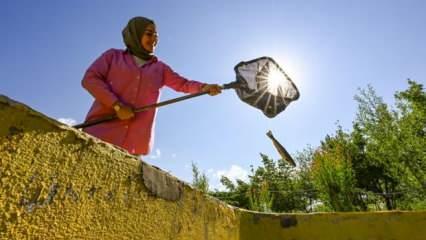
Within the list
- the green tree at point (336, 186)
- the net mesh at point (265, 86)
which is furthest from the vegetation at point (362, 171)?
the net mesh at point (265, 86)

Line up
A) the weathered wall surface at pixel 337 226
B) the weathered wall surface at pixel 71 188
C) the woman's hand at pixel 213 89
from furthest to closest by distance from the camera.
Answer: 1. the woman's hand at pixel 213 89
2. the weathered wall surface at pixel 337 226
3. the weathered wall surface at pixel 71 188

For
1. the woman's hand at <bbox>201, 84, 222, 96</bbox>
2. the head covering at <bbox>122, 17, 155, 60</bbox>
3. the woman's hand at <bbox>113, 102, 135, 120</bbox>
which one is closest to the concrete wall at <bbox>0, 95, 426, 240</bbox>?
the woman's hand at <bbox>113, 102, 135, 120</bbox>

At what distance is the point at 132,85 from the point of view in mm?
2277

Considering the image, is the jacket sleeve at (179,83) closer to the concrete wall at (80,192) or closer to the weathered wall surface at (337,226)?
the weathered wall surface at (337,226)

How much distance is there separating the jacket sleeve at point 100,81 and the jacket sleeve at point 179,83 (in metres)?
0.41

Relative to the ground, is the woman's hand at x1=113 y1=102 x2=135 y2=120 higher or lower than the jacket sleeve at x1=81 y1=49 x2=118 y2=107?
lower

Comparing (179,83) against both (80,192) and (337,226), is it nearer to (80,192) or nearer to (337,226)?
(337,226)

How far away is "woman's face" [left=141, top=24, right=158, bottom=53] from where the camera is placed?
2539mm

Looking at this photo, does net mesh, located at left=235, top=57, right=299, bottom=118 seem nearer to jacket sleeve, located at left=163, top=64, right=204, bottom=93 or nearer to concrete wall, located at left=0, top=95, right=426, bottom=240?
jacket sleeve, located at left=163, top=64, right=204, bottom=93

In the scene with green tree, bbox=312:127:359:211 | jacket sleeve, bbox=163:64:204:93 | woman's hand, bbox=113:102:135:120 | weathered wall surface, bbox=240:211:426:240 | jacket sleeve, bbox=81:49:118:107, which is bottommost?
weathered wall surface, bbox=240:211:426:240

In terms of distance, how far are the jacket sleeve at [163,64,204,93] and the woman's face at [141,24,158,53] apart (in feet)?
0.54

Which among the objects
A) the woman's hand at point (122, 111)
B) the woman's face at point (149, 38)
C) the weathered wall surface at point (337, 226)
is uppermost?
the woman's face at point (149, 38)

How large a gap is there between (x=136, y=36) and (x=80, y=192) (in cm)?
183

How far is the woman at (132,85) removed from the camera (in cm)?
211
